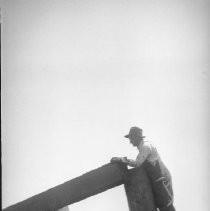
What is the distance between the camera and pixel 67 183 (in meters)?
4.29

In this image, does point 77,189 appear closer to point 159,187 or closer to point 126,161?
point 126,161

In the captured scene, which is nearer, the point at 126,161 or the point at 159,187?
Result: the point at 126,161

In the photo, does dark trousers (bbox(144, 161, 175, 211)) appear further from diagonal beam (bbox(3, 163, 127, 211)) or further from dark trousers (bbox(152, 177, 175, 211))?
diagonal beam (bbox(3, 163, 127, 211))

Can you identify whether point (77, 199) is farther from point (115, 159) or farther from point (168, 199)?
point (168, 199)

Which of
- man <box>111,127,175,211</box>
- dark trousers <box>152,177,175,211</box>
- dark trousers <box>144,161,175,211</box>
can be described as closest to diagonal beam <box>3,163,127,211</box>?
man <box>111,127,175,211</box>

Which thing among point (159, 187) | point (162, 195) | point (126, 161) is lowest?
point (162, 195)

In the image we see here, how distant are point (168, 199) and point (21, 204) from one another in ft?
6.06

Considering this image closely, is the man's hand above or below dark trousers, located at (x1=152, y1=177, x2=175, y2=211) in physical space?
above

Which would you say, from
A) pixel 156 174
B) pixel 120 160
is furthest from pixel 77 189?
pixel 156 174

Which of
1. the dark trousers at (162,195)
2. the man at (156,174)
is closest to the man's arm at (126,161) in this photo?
the man at (156,174)

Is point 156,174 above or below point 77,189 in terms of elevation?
above

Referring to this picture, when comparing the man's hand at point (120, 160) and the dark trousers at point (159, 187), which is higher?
the man's hand at point (120, 160)

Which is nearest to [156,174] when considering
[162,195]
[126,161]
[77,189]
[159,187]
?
[159,187]

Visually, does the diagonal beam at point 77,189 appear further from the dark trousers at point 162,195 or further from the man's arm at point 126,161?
the dark trousers at point 162,195
